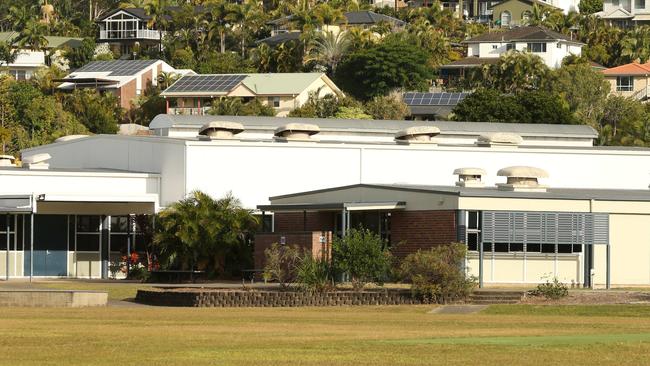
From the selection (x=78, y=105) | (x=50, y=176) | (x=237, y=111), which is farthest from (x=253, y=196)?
(x=78, y=105)

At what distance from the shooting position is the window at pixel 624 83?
174875 mm

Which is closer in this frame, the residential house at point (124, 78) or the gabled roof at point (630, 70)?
the residential house at point (124, 78)

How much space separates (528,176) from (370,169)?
44.7 ft

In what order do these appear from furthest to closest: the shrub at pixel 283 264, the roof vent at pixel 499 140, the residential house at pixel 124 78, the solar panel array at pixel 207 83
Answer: the residential house at pixel 124 78
the solar panel array at pixel 207 83
the roof vent at pixel 499 140
the shrub at pixel 283 264

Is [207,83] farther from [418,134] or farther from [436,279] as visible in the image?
[436,279]

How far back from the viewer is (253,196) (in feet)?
229

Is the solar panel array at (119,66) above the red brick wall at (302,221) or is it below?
above

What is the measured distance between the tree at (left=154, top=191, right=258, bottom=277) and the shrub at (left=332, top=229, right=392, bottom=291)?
11405 mm

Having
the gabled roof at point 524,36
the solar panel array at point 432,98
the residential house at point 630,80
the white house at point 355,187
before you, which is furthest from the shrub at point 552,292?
the gabled roof at point 524,36

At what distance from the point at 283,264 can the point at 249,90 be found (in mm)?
104904

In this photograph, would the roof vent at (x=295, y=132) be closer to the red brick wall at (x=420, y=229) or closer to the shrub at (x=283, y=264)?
the red brick wall at (x=420, y=229)

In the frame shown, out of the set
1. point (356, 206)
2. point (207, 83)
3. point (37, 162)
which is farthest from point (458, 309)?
point (207, 83)

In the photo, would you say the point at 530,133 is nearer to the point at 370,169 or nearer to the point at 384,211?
the point at 370,169

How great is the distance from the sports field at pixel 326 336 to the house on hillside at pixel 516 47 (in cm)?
13320
